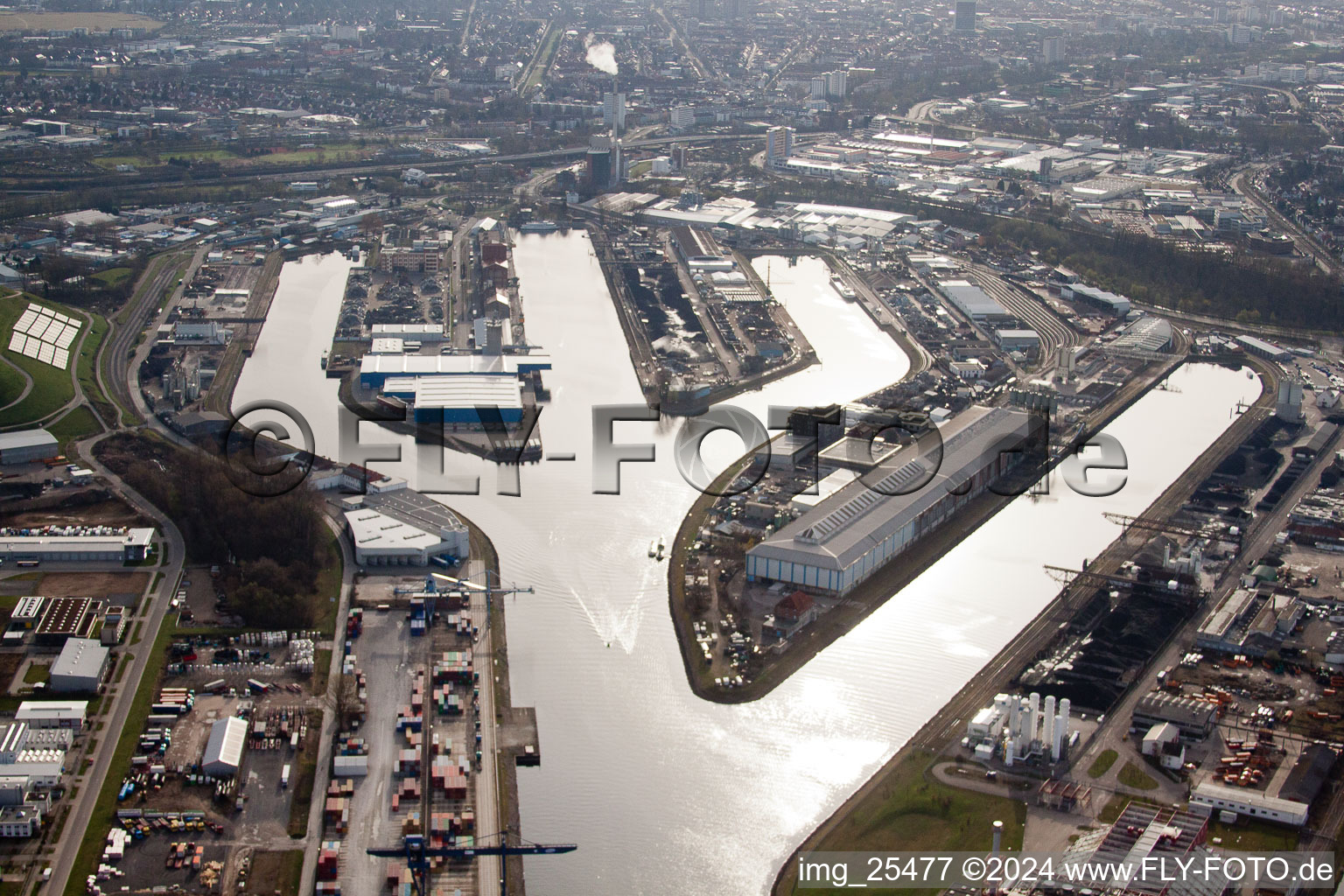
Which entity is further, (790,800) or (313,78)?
(313,78)

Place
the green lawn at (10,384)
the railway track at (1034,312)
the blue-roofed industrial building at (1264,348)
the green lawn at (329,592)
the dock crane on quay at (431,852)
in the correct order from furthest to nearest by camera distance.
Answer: the railway track at (1034,312) → the blue-roofed industrial building at (1264,348) → the green lawn at (10,384) → the green lawn at (329,592) → the dock crane on quay at (431,852)

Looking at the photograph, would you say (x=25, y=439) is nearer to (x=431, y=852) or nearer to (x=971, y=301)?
(x=431, y=852)

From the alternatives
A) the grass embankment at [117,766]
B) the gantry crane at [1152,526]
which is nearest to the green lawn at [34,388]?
the grass embankment at [117,766]

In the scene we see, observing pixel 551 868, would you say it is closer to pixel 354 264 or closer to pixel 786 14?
pixel 354 264

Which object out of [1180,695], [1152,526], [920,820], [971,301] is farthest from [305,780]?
[971,301]

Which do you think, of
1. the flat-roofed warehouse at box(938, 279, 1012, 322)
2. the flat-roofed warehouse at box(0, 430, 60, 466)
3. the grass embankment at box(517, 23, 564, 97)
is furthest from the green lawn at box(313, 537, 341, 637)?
the grass embankment at box(517, 23, 564, 97)

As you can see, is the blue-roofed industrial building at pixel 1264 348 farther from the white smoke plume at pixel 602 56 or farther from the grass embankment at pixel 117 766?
the white smoke plume at pixel 602 56

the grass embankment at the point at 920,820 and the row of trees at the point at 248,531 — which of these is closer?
the grass embankment at the point at 920,820

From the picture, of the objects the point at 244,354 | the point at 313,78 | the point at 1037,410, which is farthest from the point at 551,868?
the point at 313,78
